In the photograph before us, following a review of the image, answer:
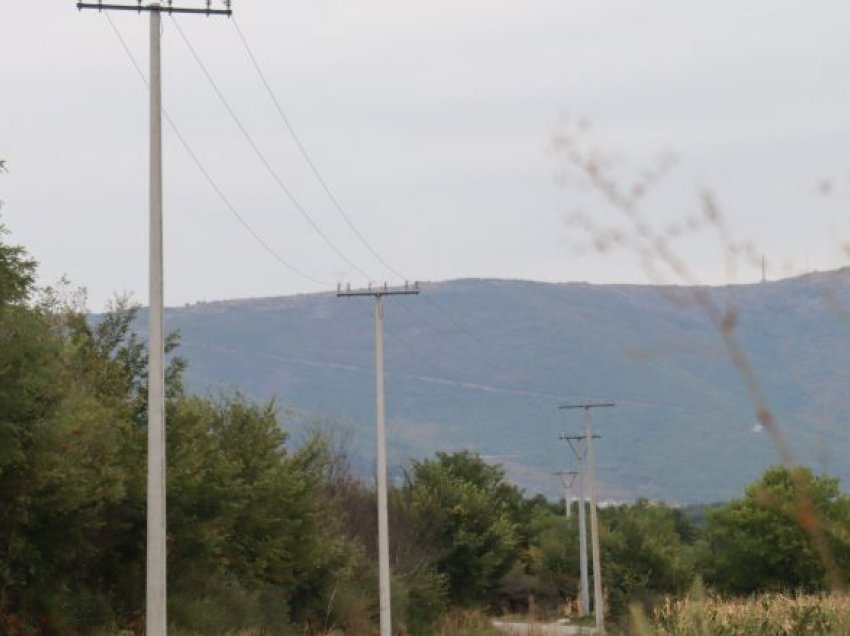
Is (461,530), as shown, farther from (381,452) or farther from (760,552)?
(381,452)

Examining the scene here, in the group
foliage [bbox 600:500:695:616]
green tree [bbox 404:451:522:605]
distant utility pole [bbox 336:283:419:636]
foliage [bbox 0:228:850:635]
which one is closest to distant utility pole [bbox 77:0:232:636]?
foliage [bbox 0:228:850:635]

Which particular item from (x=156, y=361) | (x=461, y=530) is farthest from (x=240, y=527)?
(x=461, y=530)

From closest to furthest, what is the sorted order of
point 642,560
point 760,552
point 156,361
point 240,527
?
point 156,361, point 240,527, point 760,552, point 642,560

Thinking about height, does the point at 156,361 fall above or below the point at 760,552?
above

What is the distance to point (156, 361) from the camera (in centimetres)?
2592

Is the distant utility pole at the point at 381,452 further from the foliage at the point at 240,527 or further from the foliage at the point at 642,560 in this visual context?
the foliage at the point at 642,560

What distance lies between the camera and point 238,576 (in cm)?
4534

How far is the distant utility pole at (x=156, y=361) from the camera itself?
25062mm

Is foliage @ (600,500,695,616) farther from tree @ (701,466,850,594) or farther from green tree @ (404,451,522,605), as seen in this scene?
green tree @ (404,451,522,605)

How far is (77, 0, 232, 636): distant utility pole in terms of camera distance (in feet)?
82.2

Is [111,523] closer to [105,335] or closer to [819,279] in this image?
[105,335]

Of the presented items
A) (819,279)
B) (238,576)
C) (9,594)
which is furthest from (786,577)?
(819,279)

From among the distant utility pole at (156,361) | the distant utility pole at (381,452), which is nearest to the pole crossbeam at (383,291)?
the distant utility pole at (381,452)

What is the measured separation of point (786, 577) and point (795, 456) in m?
70.7
